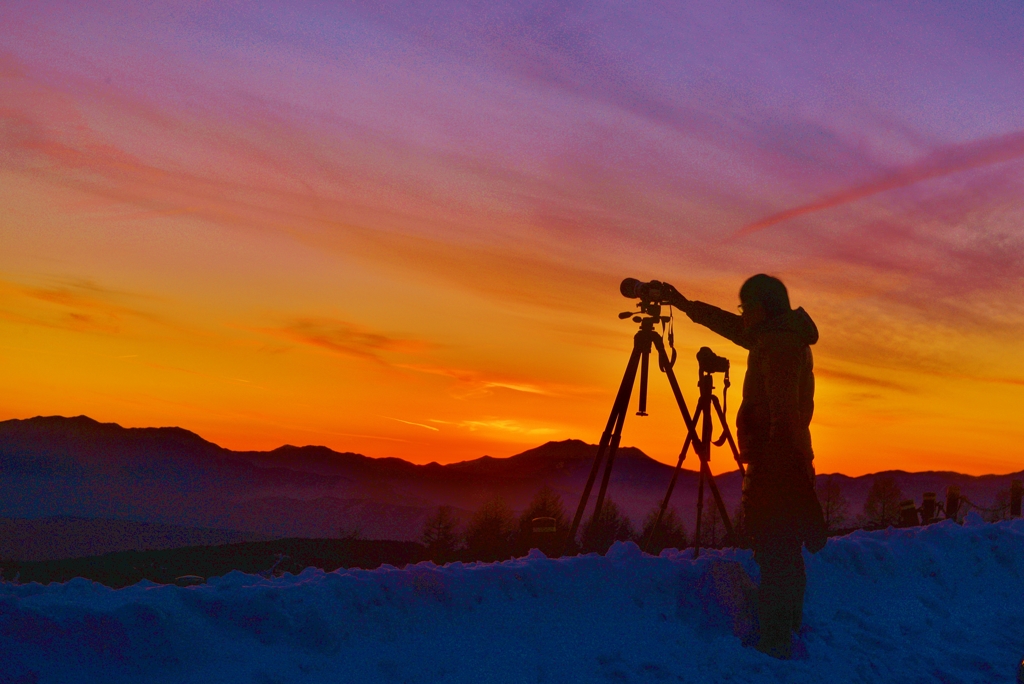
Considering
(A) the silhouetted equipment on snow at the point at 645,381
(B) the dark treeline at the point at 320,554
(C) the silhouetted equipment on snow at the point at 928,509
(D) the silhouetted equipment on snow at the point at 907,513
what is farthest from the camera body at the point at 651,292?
(C) the silhouetted equipment on snow at the point at 928,509

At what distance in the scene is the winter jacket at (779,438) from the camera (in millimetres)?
7090

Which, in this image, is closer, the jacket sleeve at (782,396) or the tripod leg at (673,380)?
the jacket sleeve at (782,396)

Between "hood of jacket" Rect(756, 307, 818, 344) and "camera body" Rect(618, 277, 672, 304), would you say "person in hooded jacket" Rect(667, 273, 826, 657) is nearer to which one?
"hood of jacket" Rect(756, 307, 818, 344)

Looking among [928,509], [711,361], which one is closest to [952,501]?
[928,509]

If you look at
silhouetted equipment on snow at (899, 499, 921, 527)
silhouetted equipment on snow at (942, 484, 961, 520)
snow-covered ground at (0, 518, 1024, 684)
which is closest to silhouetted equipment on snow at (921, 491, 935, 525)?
silhouetted equipment on snow at (942, 484, 961, 520)

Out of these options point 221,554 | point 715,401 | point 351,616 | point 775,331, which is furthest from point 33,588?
point 221,554

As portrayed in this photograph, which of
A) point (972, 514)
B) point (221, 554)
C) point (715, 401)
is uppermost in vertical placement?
point (715, 401)

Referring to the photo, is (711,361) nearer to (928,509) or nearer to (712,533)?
(712,533)

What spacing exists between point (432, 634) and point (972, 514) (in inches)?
357

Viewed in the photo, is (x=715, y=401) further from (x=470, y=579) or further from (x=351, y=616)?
(x=351, y=616)

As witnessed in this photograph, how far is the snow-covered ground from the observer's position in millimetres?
4855

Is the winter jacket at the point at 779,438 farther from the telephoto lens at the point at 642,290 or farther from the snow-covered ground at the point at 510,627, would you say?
the telephoto lens at the point at 642,290

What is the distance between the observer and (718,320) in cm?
798

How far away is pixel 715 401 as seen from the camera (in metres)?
9.20
